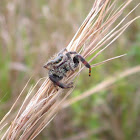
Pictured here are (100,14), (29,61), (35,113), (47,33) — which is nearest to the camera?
(35,113)

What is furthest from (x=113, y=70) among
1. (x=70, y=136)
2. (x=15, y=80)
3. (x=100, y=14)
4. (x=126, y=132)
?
(x=100, y=14)

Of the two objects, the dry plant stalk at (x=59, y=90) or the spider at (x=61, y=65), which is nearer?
the dry plant stalk at (x=59, y=90)

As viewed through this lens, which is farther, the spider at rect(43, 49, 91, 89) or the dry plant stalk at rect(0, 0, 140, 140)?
the spider at rect(43, 49, 91, 89)

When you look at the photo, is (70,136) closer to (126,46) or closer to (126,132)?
(126,132)
